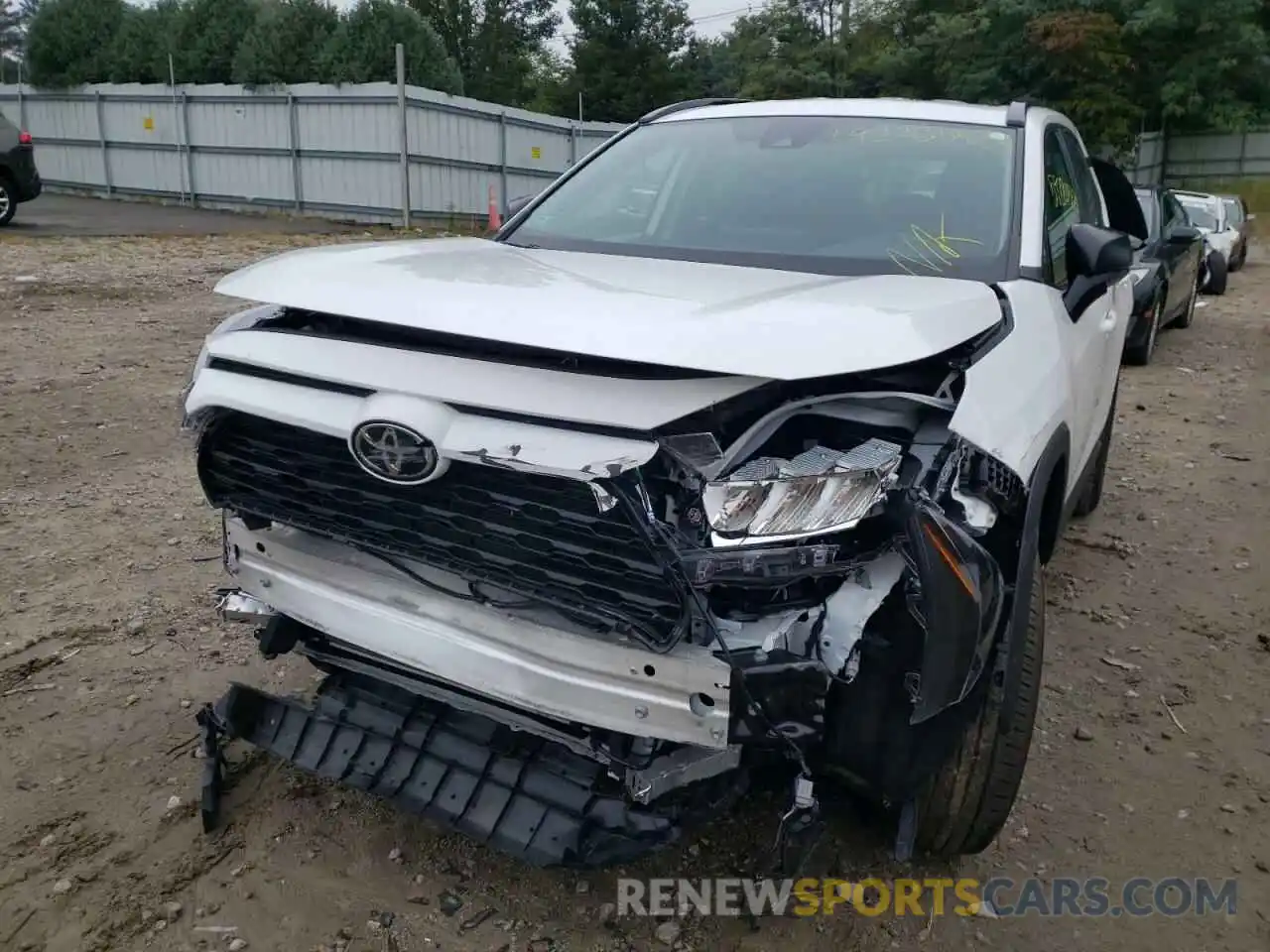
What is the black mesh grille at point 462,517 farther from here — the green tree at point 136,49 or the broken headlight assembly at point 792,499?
the green tree at point 136,49

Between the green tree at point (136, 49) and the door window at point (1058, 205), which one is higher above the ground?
the green tree at point (136, 49)

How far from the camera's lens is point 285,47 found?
19516 millimetres

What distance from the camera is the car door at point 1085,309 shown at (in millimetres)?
3117

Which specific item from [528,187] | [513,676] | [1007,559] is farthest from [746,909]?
[528,187]

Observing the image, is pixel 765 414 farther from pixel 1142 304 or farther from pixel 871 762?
pixel 1142 304

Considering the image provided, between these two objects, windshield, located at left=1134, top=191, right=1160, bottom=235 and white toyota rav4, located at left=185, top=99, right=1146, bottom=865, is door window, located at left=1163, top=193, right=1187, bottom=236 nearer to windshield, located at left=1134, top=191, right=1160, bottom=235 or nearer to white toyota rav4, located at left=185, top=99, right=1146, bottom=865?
windshield, located at left=1134, top=191, right=1160, bottom=235

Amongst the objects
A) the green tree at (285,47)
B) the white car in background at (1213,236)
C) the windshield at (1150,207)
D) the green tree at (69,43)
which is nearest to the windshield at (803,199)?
the windshield at (1150,207)

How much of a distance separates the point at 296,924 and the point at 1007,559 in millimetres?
1744

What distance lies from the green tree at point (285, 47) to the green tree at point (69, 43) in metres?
4.68

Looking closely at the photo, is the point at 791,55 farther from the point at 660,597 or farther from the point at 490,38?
the point at 660,597

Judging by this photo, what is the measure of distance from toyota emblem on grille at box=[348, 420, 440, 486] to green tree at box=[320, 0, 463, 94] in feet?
61.8

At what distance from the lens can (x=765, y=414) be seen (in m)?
2.06

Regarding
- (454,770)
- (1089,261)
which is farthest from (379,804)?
(1089,261)

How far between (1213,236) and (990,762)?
545 inches
